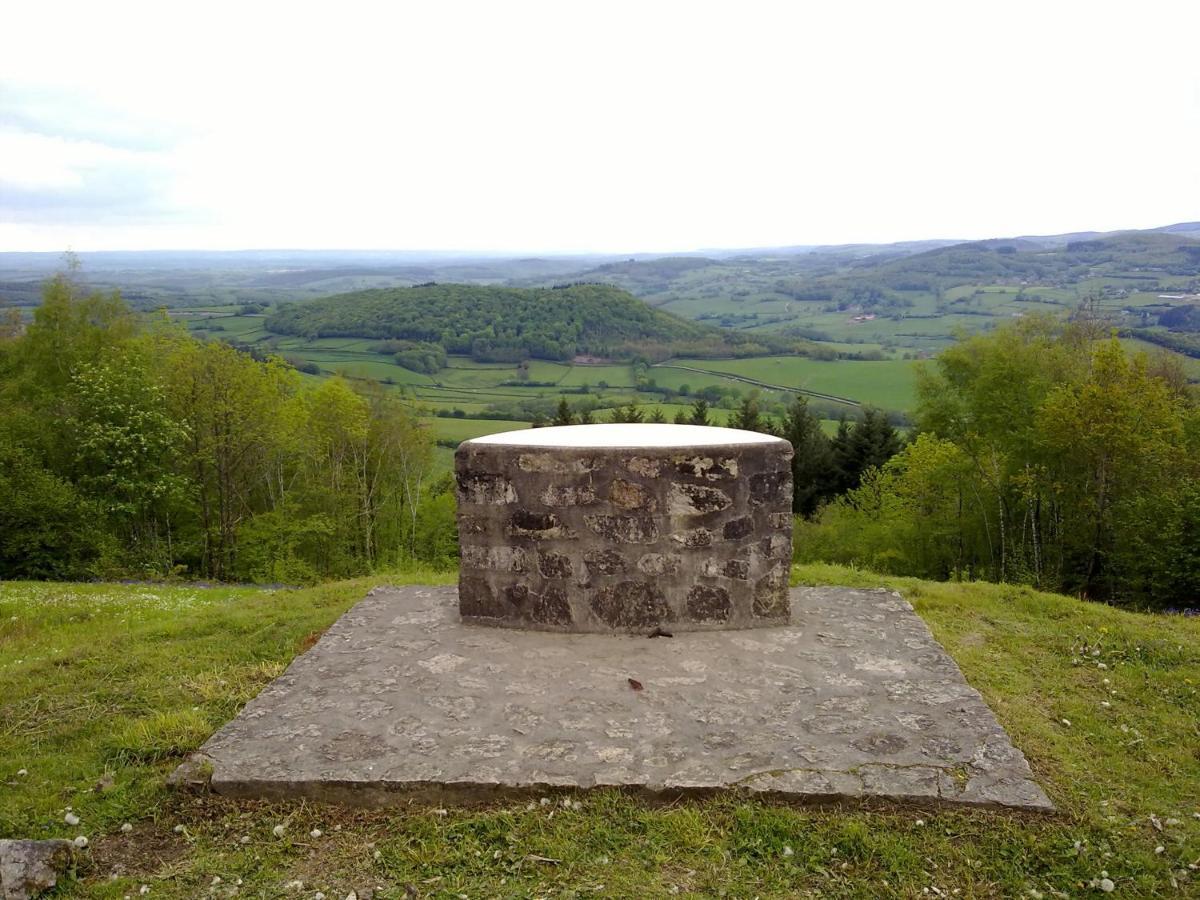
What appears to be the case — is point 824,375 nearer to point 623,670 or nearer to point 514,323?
point 514,323

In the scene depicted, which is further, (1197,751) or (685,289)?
(685,289)

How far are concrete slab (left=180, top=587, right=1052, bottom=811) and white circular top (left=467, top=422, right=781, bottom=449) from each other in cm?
172

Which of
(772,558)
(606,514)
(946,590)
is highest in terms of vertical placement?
(606,514)

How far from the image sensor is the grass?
163 inches

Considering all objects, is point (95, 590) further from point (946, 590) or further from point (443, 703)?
point (946, 590)

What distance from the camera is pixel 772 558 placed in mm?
7195

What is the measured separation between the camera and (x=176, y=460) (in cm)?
2469

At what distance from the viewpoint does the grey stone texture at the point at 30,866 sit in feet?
13.4

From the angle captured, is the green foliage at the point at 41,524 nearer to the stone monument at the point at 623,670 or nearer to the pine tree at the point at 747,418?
the stone monument at the point at 623,670

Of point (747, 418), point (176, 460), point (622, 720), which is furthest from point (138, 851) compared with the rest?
point (747, 418)

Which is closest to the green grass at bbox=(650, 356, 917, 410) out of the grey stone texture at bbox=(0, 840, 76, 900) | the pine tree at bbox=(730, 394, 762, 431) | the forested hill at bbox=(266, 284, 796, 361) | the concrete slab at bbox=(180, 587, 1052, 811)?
the forested hill at bbox=(266, 284, 796, 361)

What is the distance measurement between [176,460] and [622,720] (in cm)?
2343

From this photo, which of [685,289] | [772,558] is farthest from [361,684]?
[685,289]

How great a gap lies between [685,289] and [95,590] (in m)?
159
